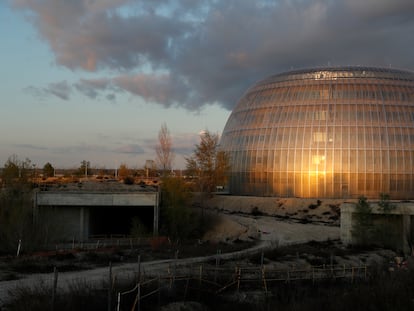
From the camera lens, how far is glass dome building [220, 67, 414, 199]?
78.6 meters

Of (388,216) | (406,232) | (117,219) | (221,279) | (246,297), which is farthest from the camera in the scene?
(117,219)

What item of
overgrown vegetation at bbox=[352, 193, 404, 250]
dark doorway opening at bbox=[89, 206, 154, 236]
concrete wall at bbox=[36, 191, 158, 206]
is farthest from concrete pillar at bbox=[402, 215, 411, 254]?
dark doorway opening at bbox=[89, 206, 154, 236]

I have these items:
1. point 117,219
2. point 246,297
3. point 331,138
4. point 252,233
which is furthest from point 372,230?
point 117,219

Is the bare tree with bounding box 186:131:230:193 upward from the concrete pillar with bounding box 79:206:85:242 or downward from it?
upward

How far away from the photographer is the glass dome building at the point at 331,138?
78.6 metres

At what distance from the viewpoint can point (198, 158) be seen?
78.2 m

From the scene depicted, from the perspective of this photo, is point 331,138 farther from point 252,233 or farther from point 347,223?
point 252,233

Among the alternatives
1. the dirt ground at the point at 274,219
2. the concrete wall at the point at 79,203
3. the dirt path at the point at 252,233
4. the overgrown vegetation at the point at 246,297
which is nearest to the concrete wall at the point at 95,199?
the concrete wall at the point at 79,203

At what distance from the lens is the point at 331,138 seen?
262 ft

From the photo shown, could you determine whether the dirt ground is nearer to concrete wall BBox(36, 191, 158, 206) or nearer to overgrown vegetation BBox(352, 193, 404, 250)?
overgrown vegetation BBox(352, 193, 404, 250)

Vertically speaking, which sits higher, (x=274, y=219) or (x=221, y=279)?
(x=274, y=219)

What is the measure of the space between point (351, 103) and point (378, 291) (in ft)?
196

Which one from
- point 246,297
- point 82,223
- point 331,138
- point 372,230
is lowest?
point 246,297

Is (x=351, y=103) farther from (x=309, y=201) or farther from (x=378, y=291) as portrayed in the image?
(x=378, y=291)
